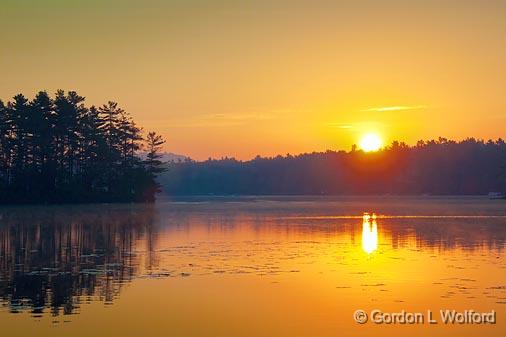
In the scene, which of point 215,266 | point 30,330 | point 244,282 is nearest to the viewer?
point 30,330

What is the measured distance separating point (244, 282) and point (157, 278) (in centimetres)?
294

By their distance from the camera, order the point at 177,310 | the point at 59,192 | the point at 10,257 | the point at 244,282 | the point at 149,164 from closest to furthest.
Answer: the point at 177,310 < the point at 244,282 < the point at 10,257 < the point at 59,192 < the point at 149,164

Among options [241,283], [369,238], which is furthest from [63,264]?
[369,238]

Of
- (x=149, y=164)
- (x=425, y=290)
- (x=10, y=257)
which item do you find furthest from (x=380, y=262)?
(x=149, y=164)

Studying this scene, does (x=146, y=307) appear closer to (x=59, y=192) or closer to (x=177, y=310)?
(x=177, y=310)

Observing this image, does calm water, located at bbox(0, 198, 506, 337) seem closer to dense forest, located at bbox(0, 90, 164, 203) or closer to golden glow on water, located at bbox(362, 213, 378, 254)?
golden glow on water, located at bbox(362, 213, 378, 254)

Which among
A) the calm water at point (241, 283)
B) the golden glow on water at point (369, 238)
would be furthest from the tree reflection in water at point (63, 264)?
the golden glow on water at point (369, 238)

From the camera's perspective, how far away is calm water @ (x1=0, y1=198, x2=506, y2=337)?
59.7ft

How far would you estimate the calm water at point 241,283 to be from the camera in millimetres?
18203

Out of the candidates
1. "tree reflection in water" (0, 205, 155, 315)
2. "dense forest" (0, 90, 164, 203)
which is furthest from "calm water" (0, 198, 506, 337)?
"dense forest" (0, 90, 164, 203)

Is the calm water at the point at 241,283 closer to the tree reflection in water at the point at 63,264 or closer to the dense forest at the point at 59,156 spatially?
the tree reflection in water at the point at 63,264

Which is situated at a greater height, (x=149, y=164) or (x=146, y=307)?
(x=149, y=164)

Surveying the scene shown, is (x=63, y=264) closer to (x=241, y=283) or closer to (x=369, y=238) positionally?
(x=241, y=283)

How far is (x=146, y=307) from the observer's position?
20.4 metres
